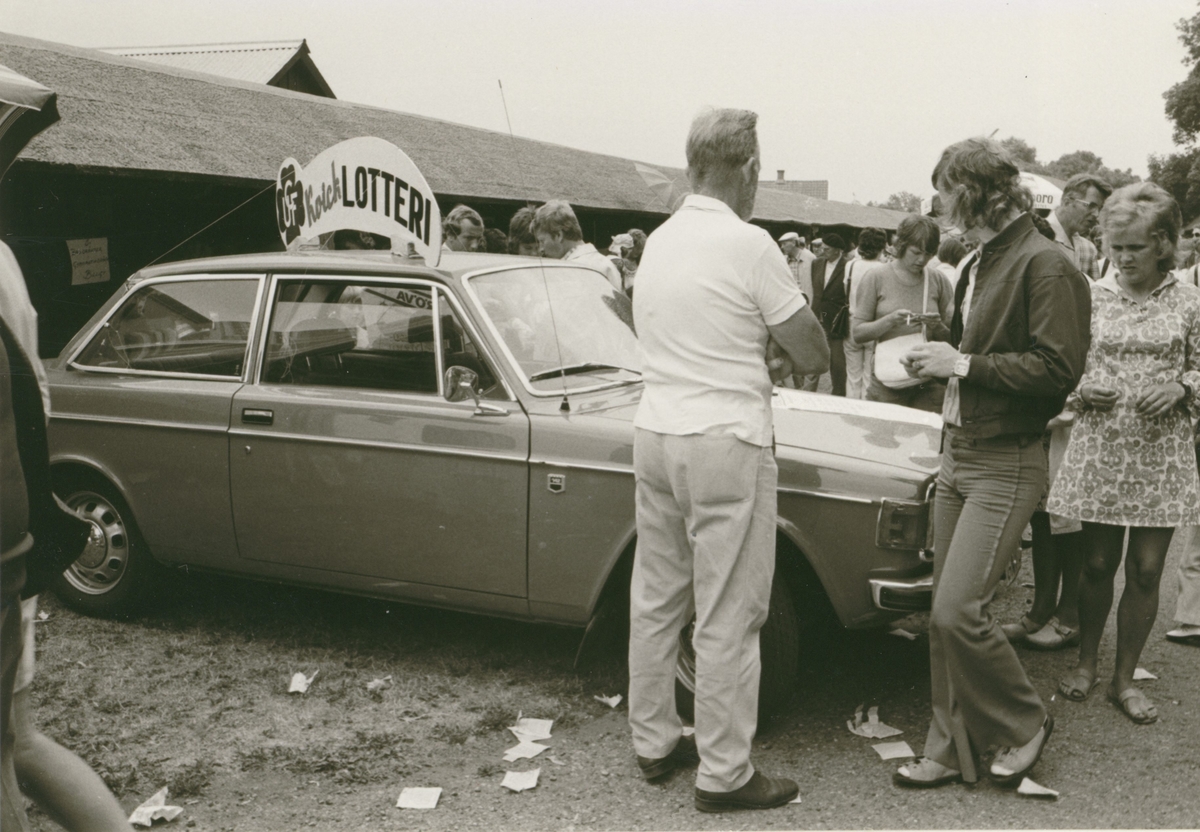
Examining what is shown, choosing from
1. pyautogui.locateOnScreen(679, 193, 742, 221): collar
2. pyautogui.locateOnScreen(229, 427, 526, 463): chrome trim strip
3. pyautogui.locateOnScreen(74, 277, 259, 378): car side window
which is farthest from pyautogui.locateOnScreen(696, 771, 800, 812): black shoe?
pyautogui.locateOnScreen(74, 277, 259, 378): car side window

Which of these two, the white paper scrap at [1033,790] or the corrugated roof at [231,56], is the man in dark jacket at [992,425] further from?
the corrugated roof at [231,56]

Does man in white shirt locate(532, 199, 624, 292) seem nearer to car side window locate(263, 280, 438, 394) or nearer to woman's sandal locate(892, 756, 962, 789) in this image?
car side window locate(263, 280, 438, 394)

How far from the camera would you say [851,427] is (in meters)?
4.35

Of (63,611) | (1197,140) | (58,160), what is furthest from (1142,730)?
(1197,140)

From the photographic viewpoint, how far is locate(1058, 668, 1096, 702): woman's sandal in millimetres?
4188

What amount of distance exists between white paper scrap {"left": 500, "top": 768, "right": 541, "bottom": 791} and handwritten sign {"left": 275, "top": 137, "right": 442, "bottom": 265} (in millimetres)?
2044

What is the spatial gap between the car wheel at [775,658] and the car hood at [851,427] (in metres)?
0.52

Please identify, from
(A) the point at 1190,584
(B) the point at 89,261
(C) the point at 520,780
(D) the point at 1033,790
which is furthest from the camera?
(B) the point at 89,261

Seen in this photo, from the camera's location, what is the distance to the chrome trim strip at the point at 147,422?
4.80m

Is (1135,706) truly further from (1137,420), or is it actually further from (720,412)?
(720,412)

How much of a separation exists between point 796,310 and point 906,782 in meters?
1.55

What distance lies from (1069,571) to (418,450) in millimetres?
2872

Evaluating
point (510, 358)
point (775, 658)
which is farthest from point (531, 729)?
point (510, 358)

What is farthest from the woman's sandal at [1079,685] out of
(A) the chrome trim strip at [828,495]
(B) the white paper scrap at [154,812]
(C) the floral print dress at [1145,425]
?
(B) the white paper scrap at [154,812]
